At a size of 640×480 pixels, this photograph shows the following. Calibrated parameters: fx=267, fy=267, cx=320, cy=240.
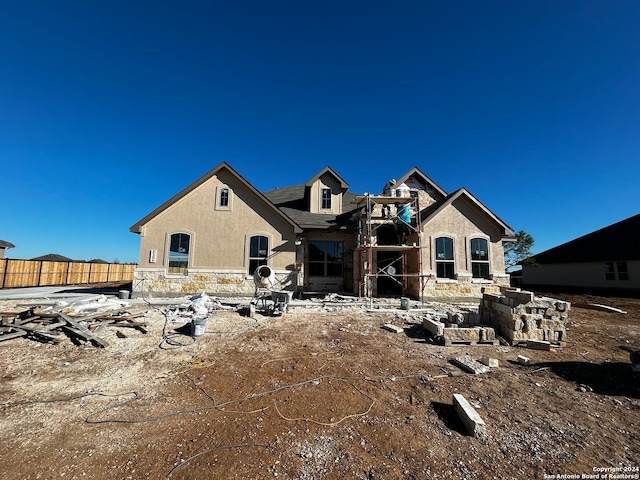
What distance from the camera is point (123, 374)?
5.29 meters

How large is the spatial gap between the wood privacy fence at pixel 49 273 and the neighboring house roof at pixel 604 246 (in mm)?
45732

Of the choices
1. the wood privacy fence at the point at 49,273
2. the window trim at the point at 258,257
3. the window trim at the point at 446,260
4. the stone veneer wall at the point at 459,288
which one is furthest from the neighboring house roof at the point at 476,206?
the wood privacy fence at the point at 49,273

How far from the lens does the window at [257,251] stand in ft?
48.6

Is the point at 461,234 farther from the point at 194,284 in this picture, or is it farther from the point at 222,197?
the point at 194,284

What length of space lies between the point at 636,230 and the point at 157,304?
37422 millimetres

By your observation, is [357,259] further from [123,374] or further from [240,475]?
[240,475]

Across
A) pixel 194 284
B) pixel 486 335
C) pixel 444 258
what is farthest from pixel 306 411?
pixel 444 258

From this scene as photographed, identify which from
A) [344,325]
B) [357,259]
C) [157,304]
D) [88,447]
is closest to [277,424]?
[88,447]

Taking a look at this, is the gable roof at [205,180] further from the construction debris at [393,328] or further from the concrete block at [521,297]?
the concrete block at [521,297]

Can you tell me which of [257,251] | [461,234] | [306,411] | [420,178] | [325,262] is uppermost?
[420,178]

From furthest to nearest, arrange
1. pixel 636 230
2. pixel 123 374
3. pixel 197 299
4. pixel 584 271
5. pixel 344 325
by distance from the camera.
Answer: pixel 584 271
pixel 636 230
pixel 197 299
pixel 344 325
pixel 123 374

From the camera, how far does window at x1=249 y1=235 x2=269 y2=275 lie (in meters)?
14.8

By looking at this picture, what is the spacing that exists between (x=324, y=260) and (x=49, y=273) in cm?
2266

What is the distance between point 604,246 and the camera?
24672mm
